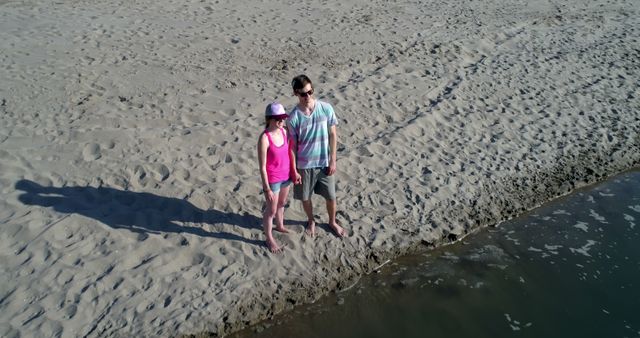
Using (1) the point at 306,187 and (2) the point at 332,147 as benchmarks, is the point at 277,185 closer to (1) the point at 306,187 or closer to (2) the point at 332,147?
(1) the point at 306,187

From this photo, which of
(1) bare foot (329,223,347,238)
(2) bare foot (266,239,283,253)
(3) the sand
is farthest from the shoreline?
(2) bare foot (266,239,283,253)

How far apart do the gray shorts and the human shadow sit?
0.74 meters

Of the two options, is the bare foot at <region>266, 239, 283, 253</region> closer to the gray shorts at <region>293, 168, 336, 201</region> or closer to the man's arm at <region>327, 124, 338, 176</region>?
the gray shorts at <region>293, 168, 336, 201</region>

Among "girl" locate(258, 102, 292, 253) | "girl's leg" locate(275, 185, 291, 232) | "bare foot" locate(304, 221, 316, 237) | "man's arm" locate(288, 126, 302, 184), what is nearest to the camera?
"girl" locate(258, 102, 292, 253)

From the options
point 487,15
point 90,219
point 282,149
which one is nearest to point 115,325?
point 90,219

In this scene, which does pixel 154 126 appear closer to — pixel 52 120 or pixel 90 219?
pixel 52 120

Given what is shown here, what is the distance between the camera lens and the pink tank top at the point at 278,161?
5035mm

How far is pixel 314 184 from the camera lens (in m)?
5.42

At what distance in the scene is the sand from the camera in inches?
206

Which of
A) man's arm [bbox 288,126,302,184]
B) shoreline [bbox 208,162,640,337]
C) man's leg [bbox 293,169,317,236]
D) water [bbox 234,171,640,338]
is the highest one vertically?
man's arm [bbox 288,126,302,184]

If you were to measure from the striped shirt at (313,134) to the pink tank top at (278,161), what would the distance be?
4.1 inches

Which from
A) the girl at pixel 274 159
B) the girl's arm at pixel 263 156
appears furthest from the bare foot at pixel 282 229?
the girl's arm at pixel 263 156

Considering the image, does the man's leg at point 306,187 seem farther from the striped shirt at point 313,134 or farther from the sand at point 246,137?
the sand at point 246,137

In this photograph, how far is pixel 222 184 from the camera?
6430 millimetres
